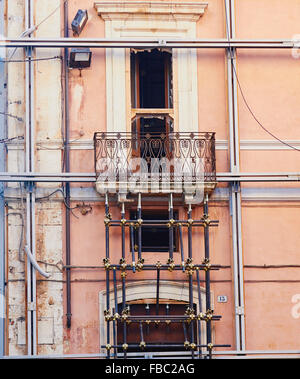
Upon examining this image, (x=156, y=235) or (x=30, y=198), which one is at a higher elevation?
(x=30, y=198)

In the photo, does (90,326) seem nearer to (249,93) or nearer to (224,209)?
(224,209)

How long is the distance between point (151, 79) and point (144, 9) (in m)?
1.29

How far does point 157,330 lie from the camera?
63.8ft

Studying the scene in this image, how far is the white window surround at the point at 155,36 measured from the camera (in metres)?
20.0

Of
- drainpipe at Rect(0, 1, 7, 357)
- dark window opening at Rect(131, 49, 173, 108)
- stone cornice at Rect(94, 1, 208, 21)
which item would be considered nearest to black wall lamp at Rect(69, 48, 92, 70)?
stone cornice at Rect(94, 1, 208, 21)

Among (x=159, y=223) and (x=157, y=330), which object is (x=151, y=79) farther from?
(x=157, y=330)

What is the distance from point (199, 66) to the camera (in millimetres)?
20203

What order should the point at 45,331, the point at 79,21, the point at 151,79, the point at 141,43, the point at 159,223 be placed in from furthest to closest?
the point at 151,79, the point at 141,43, the point at 79,21, the point at 159,223, the point at 45,331

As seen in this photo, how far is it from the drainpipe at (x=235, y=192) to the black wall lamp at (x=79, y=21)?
235cm

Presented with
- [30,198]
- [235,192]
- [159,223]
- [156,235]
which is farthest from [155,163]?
[30,198]

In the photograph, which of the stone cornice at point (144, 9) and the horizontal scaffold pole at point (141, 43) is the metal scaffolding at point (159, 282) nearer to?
the horizontal scaffold pole at point (141, 43)

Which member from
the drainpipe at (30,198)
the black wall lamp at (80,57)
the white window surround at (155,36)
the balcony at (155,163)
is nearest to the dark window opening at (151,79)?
the white window surround at (155,36)

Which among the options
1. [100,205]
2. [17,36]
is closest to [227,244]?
[100,205]
